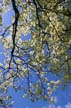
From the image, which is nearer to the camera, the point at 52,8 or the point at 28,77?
the point at 52,8

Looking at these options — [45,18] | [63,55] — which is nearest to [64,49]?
[63,55]

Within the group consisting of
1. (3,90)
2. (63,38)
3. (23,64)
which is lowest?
(3,90)

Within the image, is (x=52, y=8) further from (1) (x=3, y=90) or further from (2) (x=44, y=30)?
(1) (x=3, y=90)

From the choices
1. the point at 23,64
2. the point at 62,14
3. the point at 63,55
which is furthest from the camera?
the point at 23,64

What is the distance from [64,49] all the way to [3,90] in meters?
6.22

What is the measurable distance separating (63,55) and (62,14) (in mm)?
3272

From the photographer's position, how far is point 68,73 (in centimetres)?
2762

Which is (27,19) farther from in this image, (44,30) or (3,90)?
(3,90)

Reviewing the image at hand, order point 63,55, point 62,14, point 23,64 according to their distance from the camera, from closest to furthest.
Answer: point 62,14
point 63,55
point 23,64

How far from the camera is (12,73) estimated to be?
29.0 metres

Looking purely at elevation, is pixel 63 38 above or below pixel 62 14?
below

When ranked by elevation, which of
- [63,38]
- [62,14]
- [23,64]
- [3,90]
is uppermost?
[62,14]

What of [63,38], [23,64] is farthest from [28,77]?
[63,38]

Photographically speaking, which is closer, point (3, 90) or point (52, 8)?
point (52, 8)
